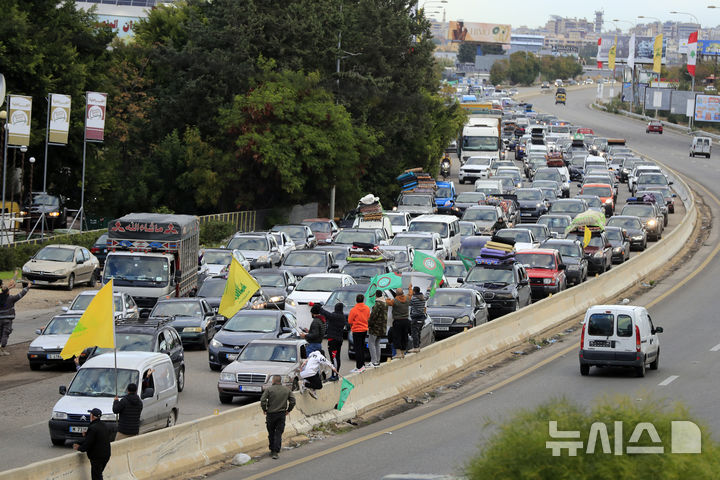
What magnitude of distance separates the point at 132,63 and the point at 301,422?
5531 cm

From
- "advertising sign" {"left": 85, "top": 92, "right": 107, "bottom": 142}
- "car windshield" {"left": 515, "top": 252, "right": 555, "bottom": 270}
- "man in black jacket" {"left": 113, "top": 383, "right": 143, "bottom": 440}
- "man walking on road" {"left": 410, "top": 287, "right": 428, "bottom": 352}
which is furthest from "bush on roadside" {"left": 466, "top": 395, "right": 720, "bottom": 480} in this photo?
"advertising sign" {"left": 85, "top": 92, "right": 107, "bottom": 142}

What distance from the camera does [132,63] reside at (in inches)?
2854

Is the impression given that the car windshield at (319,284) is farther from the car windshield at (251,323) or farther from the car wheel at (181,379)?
the car wheel at (181,379)

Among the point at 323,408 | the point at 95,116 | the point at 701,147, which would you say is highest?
the point at 701,147

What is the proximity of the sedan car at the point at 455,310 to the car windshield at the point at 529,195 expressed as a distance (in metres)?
Answer: 28.0

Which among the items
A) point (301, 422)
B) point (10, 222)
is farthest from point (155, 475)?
point (10, 222)

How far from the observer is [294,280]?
34.0 m

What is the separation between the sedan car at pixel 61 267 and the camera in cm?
3806

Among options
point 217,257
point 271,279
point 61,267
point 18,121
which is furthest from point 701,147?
point 271,279

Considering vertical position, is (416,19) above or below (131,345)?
above

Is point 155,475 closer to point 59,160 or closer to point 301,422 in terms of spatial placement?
point 301,422

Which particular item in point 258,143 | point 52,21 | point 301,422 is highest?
point 52,21

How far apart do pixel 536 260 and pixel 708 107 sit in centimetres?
12359

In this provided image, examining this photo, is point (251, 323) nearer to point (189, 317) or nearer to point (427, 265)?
point (189, 317)
